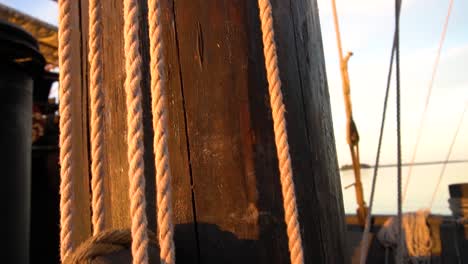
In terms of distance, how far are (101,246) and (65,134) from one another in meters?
0.26

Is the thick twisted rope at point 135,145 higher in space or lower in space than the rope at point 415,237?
higher

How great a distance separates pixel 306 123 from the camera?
2.84 feet

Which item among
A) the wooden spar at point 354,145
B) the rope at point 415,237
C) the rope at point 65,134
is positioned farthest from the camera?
the wooden spar at point 354,145

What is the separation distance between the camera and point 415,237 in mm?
3488

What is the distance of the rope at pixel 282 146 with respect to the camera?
0.67 m

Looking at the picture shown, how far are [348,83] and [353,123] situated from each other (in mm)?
532

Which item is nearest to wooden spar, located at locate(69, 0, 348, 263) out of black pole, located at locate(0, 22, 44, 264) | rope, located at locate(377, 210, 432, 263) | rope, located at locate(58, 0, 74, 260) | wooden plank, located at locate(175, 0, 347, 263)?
wooden plank, located at locate(175, 0, 347, 263)

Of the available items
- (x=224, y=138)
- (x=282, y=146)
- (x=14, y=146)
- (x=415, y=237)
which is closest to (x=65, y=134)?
(x=224, y=138)

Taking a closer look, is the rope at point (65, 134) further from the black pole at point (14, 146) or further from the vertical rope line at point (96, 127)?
the black pole at point (14, 146)

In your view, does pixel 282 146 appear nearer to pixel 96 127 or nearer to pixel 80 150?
pixel 96 127

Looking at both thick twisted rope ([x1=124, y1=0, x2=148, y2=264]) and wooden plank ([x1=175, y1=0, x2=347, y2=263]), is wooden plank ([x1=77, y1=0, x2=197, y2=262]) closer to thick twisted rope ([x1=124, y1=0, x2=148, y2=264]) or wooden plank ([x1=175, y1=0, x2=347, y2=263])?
wooden plank ([x1=175, y1=0, x2=347, y2=263])

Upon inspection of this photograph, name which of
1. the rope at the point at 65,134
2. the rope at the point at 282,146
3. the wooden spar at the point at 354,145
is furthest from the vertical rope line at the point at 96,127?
the wooden spar at the point at 354,145

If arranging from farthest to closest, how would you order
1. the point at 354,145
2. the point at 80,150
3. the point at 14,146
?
the point at 354,145 < the point at 14,146 < the point at 80,150

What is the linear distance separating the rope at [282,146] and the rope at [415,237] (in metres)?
3.20
